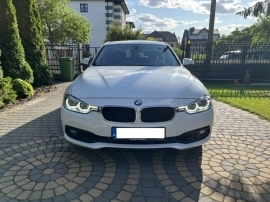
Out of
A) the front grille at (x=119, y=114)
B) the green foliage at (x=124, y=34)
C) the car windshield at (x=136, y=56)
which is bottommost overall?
the front grille at (x=119, y=114)

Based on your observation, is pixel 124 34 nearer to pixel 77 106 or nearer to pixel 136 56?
pixel 136 56

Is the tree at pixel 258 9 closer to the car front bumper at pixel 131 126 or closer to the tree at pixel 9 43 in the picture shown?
the tree at pixel 9 43

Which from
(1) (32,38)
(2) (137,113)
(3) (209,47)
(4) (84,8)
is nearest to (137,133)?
(2) (137,113)

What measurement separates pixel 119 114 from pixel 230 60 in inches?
379

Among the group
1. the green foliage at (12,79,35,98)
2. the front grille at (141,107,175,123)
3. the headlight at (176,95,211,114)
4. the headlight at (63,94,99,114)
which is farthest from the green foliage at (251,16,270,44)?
the headlight at (63,94,99,114)

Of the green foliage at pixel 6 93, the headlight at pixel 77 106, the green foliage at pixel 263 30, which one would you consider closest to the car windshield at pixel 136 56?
the headlight at pixel 77 106

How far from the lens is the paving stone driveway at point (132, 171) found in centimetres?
232

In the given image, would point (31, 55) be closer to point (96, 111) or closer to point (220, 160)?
point (96, 111)

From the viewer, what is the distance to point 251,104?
6.21m

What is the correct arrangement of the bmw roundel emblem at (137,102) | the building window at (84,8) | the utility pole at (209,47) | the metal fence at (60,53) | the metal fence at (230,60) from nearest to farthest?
the bmw roundel emblem at (137,102)
the metal fence at (230,60)
the utility pole at (209,47)
the metal fence at (60,53)
the building window at (84,8)

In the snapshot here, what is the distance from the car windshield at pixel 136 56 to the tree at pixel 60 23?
17559mm

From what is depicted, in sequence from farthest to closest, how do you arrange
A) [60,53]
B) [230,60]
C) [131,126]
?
[60,53] → [230,60] → [131,126]

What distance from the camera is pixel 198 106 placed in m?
2.72

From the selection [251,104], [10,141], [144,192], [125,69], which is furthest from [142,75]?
[251,104]
